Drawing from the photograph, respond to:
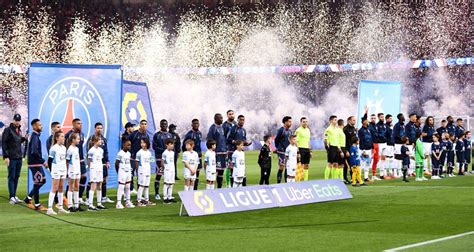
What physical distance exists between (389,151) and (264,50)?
5379cm

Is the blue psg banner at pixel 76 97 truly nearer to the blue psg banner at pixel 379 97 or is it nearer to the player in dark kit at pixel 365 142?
the player in dark kit at pixel 365 142

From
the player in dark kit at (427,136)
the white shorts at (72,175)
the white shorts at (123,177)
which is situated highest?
the player in dark kit at (427,136)

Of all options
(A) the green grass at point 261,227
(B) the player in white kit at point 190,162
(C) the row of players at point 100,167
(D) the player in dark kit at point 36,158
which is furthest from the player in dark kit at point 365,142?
(D) the player in dark kit at point 36,158

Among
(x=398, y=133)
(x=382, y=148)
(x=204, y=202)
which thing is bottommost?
(x=204, y=202)

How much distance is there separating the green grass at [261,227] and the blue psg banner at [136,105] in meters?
9.72

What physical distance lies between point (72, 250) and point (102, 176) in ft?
23.4

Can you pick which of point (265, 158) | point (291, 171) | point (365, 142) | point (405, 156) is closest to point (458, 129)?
point (405, 156)

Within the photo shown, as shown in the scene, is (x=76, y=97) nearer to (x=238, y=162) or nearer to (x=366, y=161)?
(x=238, y=162)

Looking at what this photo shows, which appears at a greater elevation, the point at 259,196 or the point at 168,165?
the point at 168,165

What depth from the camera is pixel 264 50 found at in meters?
82.6

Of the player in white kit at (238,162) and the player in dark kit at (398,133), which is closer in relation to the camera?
the player in white kit at (238,162)

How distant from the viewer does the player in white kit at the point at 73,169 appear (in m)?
19.0

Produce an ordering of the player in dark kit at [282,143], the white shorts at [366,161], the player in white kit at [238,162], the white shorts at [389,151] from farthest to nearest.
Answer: the white shorts at [389,151], the white shorts at [366,161], the player in dark kit at [282,143], the player in white kit at [238,162]

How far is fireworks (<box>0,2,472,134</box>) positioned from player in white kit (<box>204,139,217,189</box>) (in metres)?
54.8
